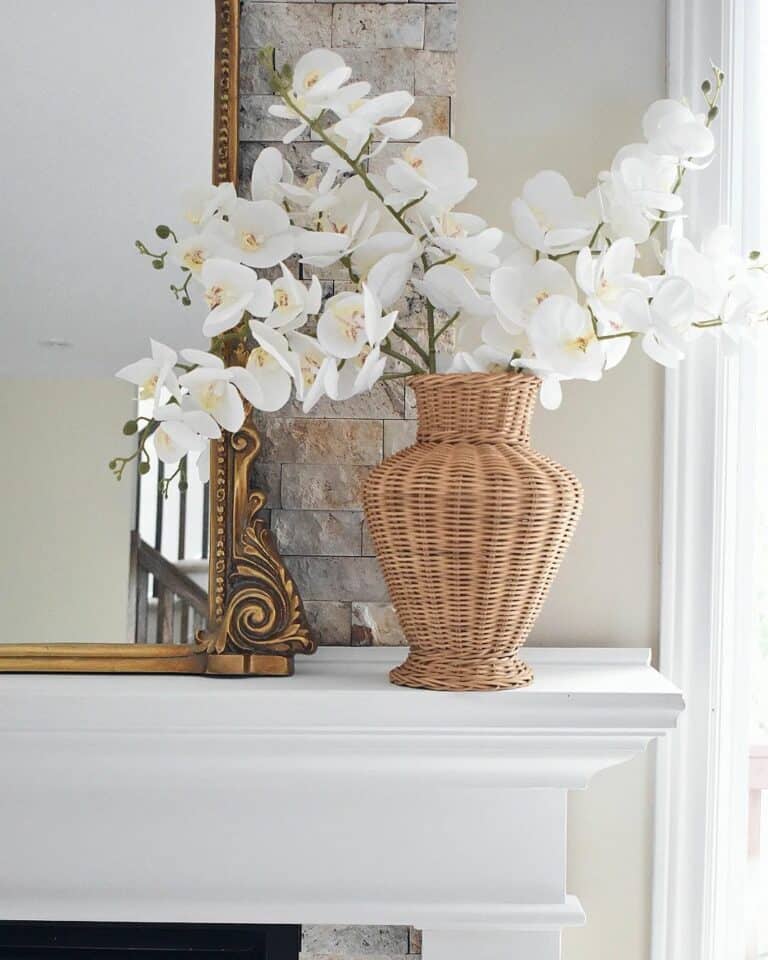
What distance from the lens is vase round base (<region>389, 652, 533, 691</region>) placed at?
104 cm

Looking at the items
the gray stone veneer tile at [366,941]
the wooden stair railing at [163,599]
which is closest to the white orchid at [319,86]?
the wooden stair railing at [163,599]

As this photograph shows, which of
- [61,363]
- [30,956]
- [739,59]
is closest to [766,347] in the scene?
[739,59]

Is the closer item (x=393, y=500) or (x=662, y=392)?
(x=393, y=500)

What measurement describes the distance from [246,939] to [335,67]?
985 mm

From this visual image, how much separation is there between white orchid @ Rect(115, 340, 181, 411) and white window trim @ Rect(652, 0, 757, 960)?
67cm

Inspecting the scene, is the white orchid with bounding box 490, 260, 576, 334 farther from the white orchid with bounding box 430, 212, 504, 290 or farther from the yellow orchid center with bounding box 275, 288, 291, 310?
the yellow orchid center with bounding box 275, 288, 291, 310

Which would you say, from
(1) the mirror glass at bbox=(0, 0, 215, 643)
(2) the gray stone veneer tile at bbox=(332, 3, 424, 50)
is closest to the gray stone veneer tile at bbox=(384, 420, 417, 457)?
(1) the mirror glass at bbox=(0, 0, 215, 643)

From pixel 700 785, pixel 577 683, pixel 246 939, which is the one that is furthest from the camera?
pixel 700 785

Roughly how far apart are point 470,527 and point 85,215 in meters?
0.65

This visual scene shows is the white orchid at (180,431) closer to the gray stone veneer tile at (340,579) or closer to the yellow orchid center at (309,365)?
the yellow orchid center at (309,365)

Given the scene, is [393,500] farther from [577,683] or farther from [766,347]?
[766,347]

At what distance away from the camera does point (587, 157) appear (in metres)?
1.33

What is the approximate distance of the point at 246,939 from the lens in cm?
120

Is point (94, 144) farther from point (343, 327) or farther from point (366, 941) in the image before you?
point (366, 941)
